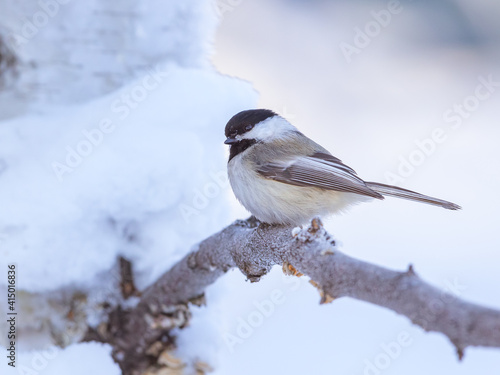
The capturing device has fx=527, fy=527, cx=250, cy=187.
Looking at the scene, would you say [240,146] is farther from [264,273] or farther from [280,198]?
[264,273]

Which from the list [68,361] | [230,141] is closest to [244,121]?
[230,141]

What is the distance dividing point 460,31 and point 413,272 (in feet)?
5.26

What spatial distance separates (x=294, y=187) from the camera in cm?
146

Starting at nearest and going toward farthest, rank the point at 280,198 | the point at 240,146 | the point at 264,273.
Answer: the point at 264,273 < the point at 280,198 < the point at 240,146

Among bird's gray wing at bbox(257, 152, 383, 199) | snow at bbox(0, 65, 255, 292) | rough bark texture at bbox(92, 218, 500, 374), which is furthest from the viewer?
bird's gray wing at bbox(257, 152, 383, 199)

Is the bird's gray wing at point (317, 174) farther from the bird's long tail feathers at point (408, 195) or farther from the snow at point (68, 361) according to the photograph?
the snow at point (68, 361)

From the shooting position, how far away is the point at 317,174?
1462 millimetres

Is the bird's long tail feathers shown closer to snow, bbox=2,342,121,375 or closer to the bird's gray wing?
the bird's gray wing

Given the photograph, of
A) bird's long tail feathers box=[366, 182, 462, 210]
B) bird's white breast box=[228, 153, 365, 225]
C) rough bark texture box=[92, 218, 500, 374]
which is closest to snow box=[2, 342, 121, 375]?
rough bark texture box=[92, 218, 500, 374]

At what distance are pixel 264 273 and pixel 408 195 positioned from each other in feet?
1.59

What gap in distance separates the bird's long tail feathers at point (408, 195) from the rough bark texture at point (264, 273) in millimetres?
375

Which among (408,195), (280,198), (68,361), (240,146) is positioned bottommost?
(68,361)

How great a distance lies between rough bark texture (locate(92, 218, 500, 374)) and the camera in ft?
2.07

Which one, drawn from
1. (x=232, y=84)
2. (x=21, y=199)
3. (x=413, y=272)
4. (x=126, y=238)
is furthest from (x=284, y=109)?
(x=413, y=272)
